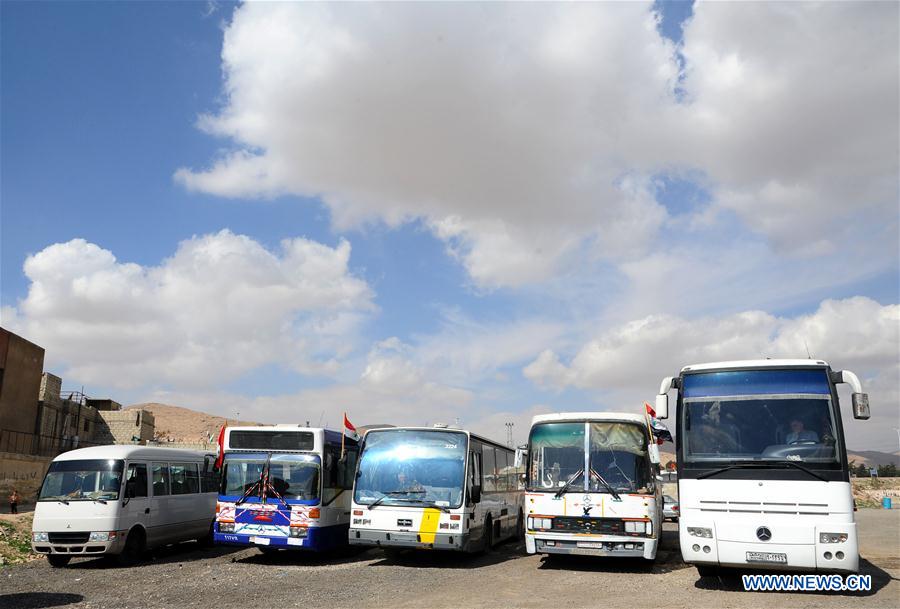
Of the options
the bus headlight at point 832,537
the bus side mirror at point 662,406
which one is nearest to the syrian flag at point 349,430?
the bus side mirror at point 662,406

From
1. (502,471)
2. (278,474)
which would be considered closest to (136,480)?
(278,474)

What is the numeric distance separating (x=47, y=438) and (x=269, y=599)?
42.3m

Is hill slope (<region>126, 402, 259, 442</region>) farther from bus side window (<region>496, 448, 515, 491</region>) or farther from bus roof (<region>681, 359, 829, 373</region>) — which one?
bus roof (<region>681, 359, 829, 373</region>)

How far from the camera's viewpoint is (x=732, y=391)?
Answer: 11.2m

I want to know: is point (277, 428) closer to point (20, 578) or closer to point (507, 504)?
point (20, 578)

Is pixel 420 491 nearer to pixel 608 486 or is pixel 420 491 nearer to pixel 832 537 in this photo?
pixel 608 486

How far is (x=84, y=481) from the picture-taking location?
48.4 feet

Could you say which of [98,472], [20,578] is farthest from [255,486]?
[20,578]

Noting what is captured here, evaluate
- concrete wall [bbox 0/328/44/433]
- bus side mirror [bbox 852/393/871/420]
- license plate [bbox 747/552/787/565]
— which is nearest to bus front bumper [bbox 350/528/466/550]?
license plate [bbox 747/552/787/565]

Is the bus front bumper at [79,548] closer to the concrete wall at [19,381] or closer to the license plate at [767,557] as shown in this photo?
the license plate at [767,557]

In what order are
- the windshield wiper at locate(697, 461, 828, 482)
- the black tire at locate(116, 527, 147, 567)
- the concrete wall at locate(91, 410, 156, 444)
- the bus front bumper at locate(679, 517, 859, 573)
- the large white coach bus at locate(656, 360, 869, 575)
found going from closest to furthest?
the bus front bumper at locate(679, 517, 859, 573), the large white coach bus at locate(656, 360, 869, 575), the windshield wiper at locate(697, 461, 828, 482), the black tire at locate(116, 527, 147, 567), the concrete wall at locate(91, 410, 156, 444)

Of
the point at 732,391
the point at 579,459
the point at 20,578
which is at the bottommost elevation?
the point at 20,578

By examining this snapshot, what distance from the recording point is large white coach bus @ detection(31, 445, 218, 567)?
46.8 ft

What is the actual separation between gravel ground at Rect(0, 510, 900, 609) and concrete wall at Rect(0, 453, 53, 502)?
18421mm
